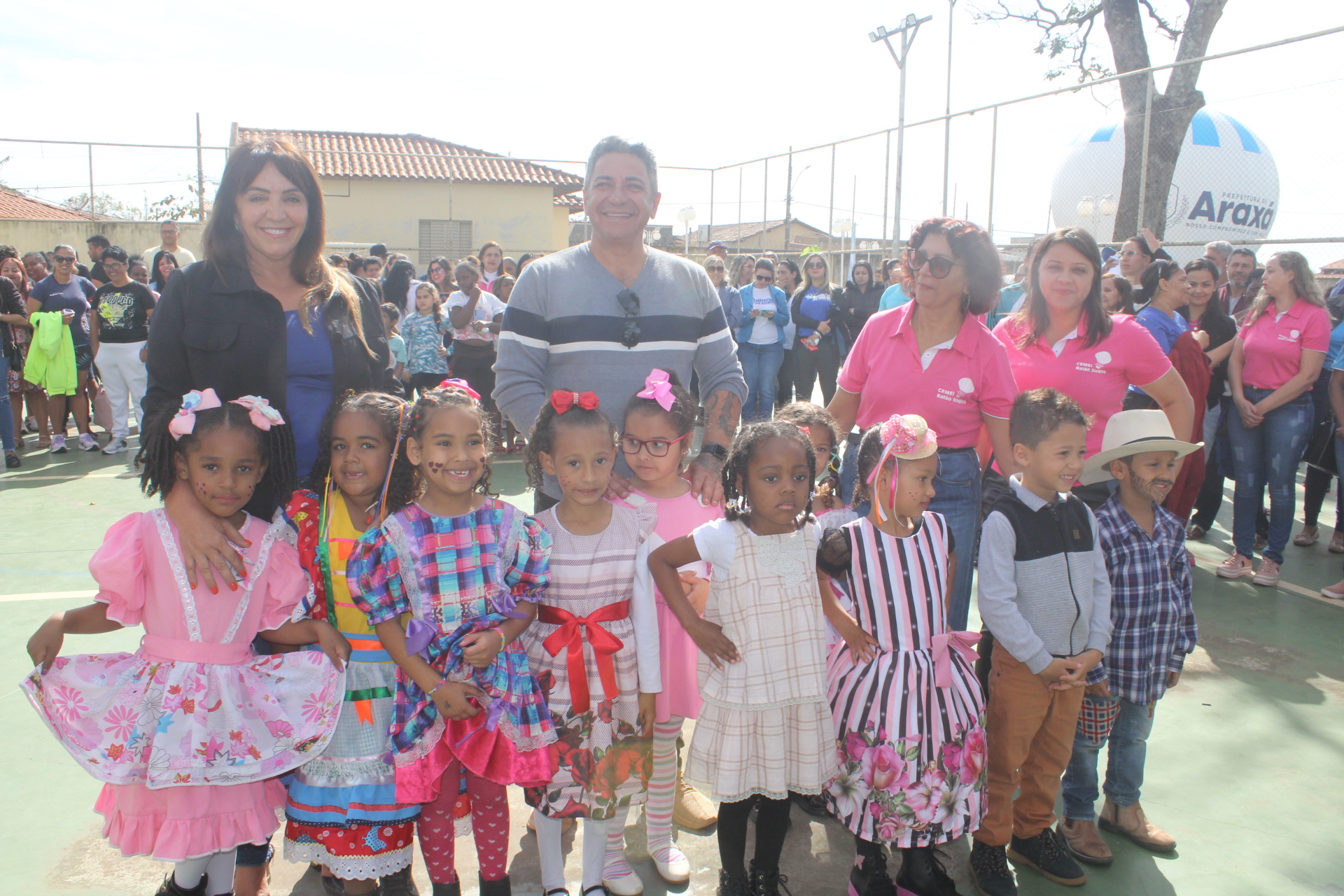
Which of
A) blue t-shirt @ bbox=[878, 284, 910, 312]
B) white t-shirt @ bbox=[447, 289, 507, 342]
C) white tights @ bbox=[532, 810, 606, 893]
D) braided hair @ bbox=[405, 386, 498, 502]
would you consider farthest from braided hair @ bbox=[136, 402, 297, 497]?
blue t-shirt @ bbox=[878, 284, 910, 312]

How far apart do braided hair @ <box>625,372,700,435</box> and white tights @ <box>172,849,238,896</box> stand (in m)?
1.57

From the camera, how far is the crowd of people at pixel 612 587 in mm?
2150

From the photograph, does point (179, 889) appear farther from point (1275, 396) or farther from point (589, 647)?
point (1275, 396)

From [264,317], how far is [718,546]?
140cm

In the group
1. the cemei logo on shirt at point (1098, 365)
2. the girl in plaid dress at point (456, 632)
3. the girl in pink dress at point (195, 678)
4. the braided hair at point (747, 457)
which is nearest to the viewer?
the girl in pink dress at point (195, 678)

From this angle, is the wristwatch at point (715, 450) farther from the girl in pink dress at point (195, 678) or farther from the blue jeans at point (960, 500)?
the girl in pink dress at point (195, 678)

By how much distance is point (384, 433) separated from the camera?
92.3 inches

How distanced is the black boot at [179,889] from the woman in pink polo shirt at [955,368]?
2.28 meters

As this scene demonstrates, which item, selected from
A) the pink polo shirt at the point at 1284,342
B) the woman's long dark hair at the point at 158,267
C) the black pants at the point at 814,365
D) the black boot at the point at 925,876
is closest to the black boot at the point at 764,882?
the black boot at the point at 925,876

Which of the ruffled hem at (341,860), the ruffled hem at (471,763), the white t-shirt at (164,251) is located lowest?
the ruffled hem at (341,860)

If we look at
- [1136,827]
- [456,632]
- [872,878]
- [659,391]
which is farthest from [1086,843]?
[456,632]

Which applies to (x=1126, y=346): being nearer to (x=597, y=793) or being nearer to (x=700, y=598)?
(x=700, y=598)

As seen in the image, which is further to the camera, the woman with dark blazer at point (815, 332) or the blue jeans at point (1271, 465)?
the woman with dark blazer at point (815, 332)

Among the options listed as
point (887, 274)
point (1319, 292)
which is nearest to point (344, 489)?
point (1319, 292)
